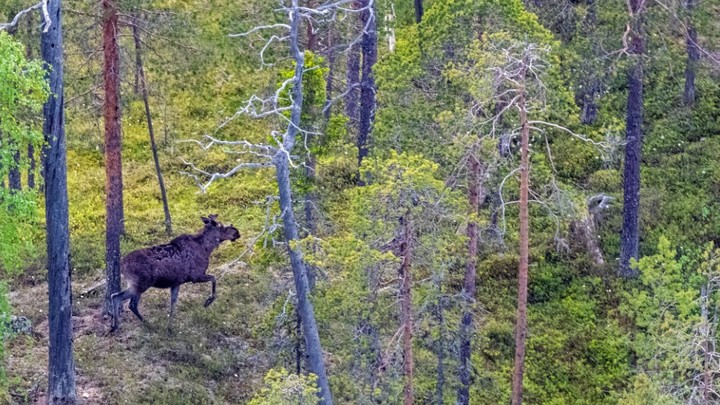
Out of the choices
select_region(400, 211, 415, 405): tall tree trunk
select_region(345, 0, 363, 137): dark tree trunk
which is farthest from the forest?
select_region(345, 0, 363, 137): dark tree trunk

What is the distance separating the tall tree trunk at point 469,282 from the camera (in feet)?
52.7

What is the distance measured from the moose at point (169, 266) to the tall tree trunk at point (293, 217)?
5480mm

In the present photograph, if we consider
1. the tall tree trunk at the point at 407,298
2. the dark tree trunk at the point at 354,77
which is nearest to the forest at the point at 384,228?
the tall tree trunk at the point at 407,298

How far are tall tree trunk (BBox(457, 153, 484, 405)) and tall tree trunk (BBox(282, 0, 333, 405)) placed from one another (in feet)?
9.92

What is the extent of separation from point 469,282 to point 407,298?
285 centimetres

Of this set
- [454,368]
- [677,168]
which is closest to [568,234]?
[677,168]

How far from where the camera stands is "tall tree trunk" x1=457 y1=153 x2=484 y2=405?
16.1 meters

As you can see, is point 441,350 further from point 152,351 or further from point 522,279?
point 152,351

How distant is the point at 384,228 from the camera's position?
1412cm

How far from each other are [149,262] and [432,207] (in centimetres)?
822

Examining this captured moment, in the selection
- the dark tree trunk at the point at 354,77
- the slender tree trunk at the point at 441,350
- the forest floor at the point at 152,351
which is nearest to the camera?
the slender tree trunk at the point at 441,350

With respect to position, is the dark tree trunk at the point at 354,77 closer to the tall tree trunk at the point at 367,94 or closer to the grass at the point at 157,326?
the tall tree trunk at the point at 367,94

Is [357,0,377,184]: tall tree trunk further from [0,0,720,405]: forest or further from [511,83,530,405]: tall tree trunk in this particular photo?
[511,83,530,405]: tall tree trunk

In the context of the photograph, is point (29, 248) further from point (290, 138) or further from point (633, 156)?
point (633, 156)
